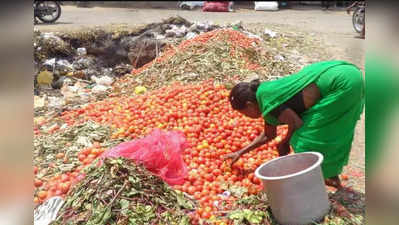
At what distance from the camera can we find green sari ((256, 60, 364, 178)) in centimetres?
280

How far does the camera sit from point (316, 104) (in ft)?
9.48

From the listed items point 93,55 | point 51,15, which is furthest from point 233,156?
point 51,15

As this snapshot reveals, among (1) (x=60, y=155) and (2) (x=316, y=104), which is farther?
(1) (x=60, y=155)

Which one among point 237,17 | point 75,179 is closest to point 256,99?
point 75,179

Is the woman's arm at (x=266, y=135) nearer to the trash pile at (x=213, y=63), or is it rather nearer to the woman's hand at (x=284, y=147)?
the woman's hand at (x=284, y=147)

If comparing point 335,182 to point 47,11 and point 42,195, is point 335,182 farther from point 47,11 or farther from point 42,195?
point 47,11

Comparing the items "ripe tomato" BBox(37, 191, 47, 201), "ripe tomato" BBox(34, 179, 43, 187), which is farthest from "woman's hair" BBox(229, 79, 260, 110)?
"ripe tomato" BBox(34, 179, 43, 187)

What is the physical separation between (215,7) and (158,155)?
7.55ft

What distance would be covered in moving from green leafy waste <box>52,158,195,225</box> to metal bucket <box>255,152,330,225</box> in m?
0.66

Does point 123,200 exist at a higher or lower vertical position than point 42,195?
higher

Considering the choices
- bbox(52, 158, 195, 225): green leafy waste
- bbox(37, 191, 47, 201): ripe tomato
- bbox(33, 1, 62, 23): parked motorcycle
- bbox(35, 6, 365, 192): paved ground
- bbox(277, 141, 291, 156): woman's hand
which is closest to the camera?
bbox(52, 158, 195, 225): green leafy waste

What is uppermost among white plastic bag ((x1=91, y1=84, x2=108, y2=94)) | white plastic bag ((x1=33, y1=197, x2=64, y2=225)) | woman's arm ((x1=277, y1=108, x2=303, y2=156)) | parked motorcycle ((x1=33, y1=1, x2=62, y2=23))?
parked motorcycle ((x1=33, y1=1, x2=62, y2=23))

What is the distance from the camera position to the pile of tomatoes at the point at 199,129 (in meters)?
3.31

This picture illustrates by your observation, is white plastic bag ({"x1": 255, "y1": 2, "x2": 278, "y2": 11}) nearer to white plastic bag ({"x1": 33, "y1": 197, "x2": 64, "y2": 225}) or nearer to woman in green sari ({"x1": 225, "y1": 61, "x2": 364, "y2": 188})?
woman in green sari ({"x1": 225, "y1": 61, "x2": 364, "y2": 188})
